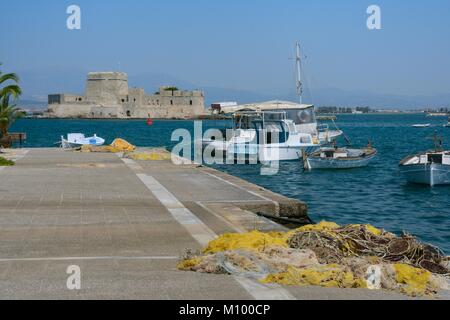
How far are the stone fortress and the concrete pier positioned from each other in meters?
161

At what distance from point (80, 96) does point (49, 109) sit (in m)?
9.85

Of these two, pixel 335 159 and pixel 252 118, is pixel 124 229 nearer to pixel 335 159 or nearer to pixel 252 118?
pixel 335 159

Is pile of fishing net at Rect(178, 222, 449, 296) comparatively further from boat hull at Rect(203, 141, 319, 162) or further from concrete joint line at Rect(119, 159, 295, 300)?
boat hull at Rect(203, 141, 319, 162)

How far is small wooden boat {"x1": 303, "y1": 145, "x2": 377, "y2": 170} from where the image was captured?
131 feet

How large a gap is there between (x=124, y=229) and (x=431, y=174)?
21382 millimetres

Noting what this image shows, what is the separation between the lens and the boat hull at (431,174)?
31547mm

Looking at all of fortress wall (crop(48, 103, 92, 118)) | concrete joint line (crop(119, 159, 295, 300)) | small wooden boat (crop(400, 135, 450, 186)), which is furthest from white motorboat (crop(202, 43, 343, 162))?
fortress wall (crop(48, 103, 92, 118))

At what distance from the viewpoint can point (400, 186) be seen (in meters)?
33.6

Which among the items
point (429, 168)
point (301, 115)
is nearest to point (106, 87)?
point (301, 115)

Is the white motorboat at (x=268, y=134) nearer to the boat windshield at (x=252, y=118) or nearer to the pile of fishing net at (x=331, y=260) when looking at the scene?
the boat windshield at (x=252, y=118)

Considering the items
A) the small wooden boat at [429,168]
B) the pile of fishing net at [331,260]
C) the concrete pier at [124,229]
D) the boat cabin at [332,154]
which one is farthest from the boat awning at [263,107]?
the pile of fishing net at [331,260]

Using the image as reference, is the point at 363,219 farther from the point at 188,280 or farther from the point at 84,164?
the point at 188,280

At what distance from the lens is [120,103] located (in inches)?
7436
